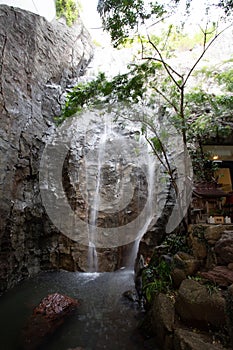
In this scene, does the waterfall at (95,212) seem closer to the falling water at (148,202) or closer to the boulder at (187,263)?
the falling water at (148,202)

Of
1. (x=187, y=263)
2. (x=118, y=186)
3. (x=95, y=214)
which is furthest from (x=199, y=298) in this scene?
(x=118, y=186)

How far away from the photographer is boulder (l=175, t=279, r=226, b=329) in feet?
12.2

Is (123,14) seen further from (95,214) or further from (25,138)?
(95,214)

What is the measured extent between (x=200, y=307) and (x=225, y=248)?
4.24 ft

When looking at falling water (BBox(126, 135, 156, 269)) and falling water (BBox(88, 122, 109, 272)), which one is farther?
falling water (BBox(126, 135, 156, 269))

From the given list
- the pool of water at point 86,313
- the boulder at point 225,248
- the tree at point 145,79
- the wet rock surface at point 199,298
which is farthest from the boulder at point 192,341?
the tree at point 145,79

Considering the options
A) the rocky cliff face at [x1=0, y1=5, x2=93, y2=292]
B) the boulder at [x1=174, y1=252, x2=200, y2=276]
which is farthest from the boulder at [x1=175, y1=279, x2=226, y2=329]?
the rocky cliff face at [x1=0, y1=5, x2=93, y2=292]

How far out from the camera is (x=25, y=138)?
9188mm

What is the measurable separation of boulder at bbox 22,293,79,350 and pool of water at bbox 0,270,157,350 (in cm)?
A: 16

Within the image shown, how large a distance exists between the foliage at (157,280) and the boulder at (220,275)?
959mm

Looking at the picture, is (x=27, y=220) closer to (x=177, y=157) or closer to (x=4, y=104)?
(x=4, y=104)

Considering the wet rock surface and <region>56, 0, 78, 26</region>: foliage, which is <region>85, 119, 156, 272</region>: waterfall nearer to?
the wet rock surface

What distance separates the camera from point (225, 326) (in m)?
3.61

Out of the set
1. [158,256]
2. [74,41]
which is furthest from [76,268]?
[74,41]
